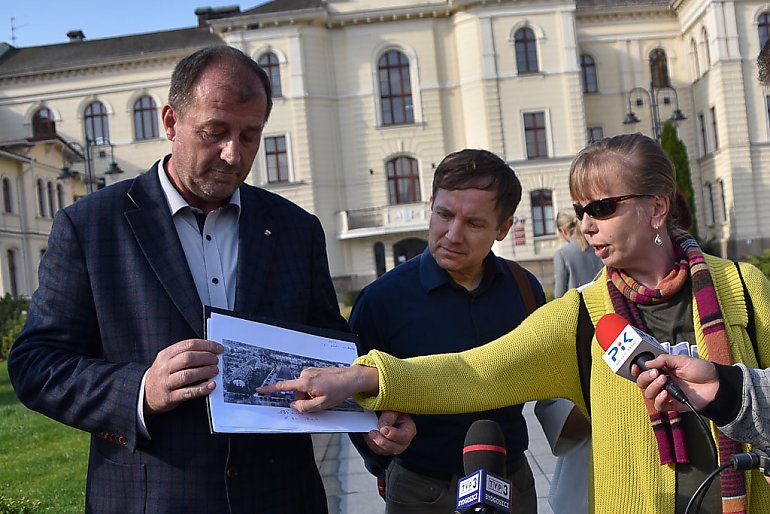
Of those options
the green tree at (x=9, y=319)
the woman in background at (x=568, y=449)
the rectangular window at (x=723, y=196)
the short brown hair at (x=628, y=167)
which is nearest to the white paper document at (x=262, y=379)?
the woman in background at (x=568, y=449)

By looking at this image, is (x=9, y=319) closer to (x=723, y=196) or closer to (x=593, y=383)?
(x=593, y=383)

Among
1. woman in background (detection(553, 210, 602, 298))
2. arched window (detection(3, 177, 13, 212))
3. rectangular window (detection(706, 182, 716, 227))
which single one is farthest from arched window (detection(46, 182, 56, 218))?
woman in background (detection(553, 210, 602, 298))

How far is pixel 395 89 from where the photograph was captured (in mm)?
43062

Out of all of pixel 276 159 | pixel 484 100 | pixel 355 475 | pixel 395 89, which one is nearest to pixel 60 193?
pixel 276 159

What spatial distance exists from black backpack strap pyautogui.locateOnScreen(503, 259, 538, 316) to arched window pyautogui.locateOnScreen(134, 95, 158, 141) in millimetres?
44651

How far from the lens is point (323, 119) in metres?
42.6

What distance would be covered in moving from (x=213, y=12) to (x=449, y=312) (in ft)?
166

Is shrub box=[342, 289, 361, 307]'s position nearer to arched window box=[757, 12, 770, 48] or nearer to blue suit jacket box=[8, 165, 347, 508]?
arched window box=[757, 12, 770, 48]

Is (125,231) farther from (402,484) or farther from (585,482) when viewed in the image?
(585,482)

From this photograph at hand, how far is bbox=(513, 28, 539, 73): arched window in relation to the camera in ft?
136

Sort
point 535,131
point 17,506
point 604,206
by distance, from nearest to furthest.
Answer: point 604,206 → point 17,506 → point 535,131

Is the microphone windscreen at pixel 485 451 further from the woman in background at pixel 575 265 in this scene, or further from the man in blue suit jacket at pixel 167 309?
the woman in background at pixel 575 265

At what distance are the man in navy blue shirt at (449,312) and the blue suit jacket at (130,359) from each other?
722 mm

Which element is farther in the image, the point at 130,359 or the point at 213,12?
the point at 213,12
